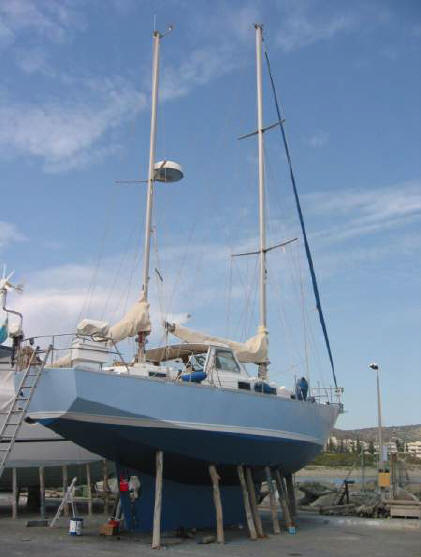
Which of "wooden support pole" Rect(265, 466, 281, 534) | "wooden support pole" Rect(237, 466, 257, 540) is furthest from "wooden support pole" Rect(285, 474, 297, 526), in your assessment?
"wooden support pole" Rect(237, 466, 257, 540)

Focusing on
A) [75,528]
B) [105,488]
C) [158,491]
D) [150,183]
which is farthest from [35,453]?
[150,183]

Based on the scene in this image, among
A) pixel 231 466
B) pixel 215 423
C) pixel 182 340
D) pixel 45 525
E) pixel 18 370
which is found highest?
pixel 182 340

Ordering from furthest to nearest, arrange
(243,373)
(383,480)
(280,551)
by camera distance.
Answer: (383,480) < (243,373) < (280,551)

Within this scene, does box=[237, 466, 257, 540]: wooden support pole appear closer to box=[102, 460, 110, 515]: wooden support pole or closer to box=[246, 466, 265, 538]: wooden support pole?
box=[246, 466, 265, 538]: wooden support pole

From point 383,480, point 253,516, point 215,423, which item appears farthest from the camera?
point 383,480

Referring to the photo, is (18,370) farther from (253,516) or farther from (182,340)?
(253,516)

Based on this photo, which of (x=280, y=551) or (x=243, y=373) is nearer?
(x=280, y=551)

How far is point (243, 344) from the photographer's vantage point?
59.4 ft

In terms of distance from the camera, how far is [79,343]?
13008mm

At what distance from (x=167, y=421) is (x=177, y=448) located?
916 mm

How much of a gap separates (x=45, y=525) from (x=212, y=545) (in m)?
5.48

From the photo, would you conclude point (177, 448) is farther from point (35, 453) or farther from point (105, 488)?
point (35, 453)

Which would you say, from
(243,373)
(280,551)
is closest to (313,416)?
(243,373)

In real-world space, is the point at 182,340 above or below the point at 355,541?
above
